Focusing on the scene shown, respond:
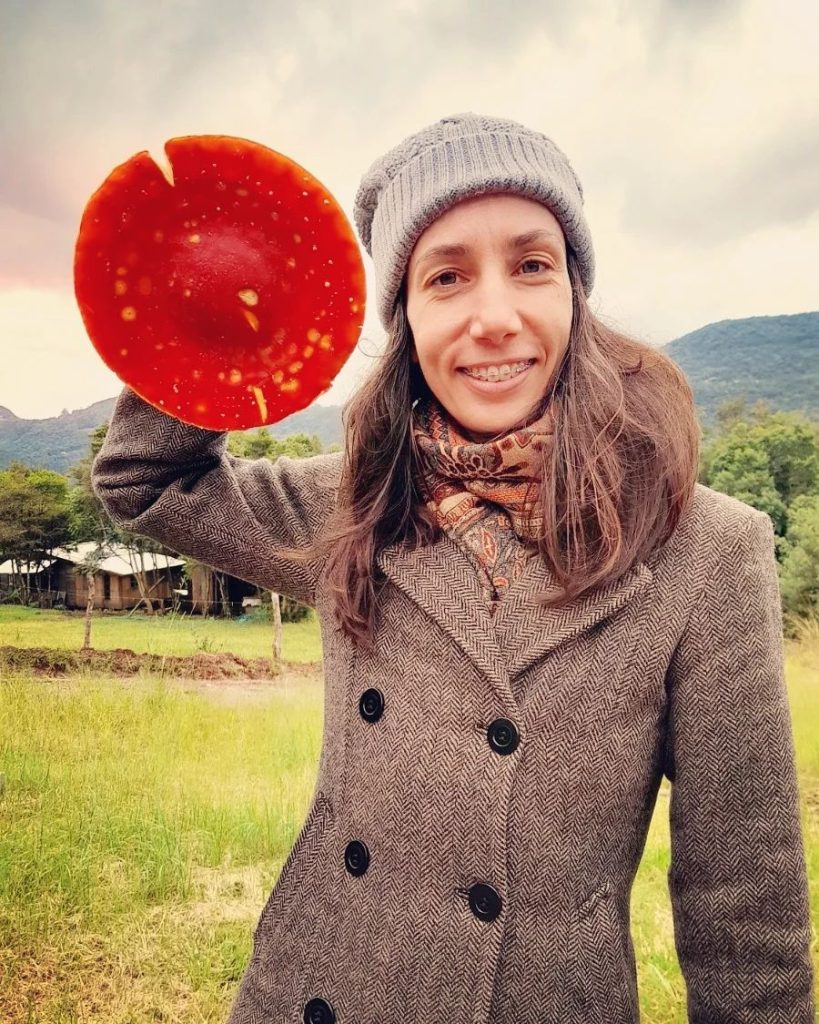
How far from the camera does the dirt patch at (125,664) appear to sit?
82.4 inches

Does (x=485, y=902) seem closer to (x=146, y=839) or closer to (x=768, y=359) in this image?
(x=146, y=839)

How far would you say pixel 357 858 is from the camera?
1.08 meters

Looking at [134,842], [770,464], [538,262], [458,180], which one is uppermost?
[770,464]

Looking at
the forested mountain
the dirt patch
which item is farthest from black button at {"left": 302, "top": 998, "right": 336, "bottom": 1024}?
the forested mountain

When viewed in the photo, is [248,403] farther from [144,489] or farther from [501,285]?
[501,285]

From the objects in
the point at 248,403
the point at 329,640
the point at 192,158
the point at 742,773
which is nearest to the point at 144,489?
the point at 248,403

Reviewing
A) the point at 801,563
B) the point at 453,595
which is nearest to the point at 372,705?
the point at 453,595

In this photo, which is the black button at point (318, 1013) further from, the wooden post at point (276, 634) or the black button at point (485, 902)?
the wooden post at point (276, 634)

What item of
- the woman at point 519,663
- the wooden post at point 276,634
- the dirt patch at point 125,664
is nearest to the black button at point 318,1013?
the woman at point 519,663

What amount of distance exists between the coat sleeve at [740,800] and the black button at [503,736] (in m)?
0.24

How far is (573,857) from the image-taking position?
98 cm

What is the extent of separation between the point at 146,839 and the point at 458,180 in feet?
5.84

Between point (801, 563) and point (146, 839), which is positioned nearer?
point (146, 839)

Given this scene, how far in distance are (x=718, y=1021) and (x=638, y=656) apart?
55 cm
